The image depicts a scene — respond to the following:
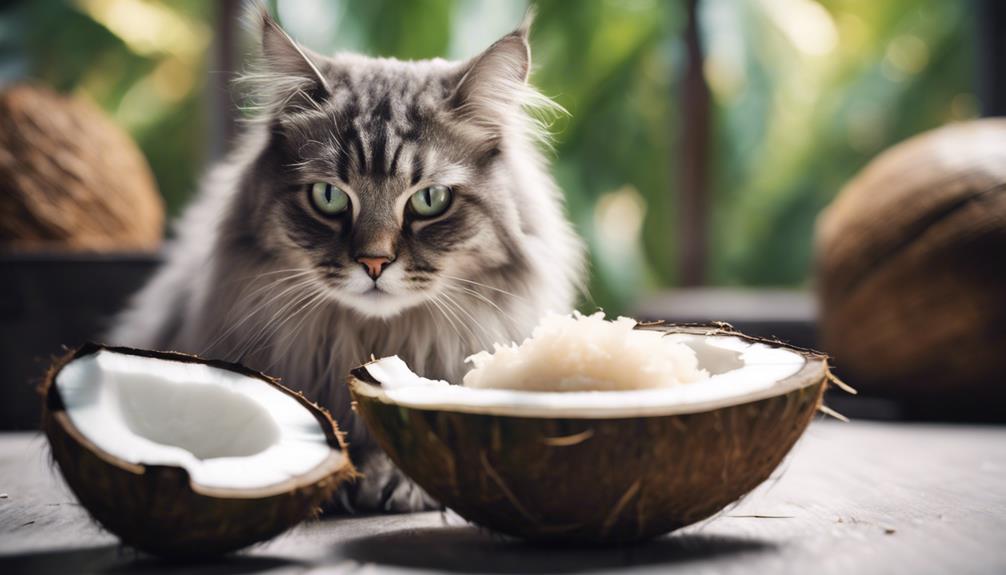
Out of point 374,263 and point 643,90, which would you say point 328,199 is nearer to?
point 374,263

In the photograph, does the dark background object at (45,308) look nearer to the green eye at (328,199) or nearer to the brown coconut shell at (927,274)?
the green eye at (328,199)

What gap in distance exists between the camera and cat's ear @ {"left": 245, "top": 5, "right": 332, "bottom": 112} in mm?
1580

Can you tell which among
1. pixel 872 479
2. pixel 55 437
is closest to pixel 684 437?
pixel 55 437

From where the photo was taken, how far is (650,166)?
5637mm

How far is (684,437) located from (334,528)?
1.82ft

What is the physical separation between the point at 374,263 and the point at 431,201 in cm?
16

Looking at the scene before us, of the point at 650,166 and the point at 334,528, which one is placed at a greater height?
the point at 650,166

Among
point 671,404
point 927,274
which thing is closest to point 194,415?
point 671,404

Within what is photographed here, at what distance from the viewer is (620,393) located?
1.04m

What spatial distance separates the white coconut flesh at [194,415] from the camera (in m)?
1.05

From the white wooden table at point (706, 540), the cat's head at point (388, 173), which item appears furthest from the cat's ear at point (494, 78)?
the white wooden table at point (706, 540)

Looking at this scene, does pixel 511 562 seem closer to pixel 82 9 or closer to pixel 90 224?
pixel 90 224

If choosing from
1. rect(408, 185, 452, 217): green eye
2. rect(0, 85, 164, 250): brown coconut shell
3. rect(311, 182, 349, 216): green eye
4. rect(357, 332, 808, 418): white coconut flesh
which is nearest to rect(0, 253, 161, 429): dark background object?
rect(0, 85, 164, 250): brown coconut shell

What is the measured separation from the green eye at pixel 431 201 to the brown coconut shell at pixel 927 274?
1539mm
